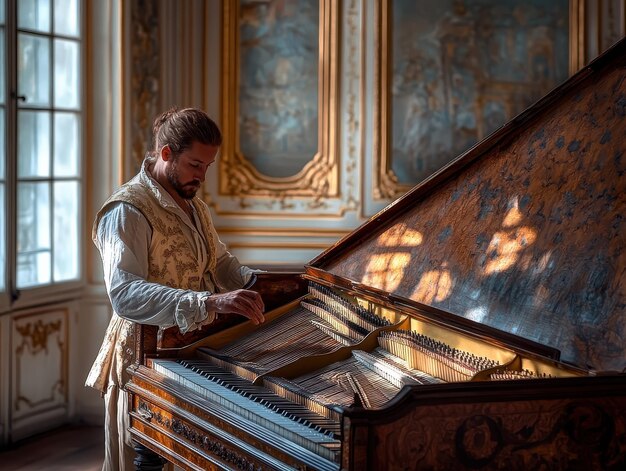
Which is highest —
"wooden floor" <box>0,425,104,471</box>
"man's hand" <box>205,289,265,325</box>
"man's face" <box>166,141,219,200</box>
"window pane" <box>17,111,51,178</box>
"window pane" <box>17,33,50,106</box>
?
"window pane" <box>17,33,50,106</box>

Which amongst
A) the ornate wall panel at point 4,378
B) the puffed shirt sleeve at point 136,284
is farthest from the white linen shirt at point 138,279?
the ornate wall panel at point 4,378

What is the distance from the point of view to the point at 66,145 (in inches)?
257

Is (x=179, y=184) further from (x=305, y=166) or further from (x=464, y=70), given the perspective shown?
(x=464, y=70)

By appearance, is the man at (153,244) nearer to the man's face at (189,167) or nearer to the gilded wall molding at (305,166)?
the man's face at (189,167)

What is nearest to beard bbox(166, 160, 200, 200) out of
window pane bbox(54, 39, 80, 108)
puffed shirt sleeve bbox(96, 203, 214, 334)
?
puffed shirt sleeve bbox(96, 203, 214, 334)

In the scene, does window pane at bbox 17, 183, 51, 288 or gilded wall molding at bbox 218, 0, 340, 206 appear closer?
window pane at bbox 17, 183, 51, 288

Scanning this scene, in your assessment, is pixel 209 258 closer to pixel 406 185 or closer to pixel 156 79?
pixel 156 79

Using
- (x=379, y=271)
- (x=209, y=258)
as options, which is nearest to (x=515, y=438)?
(x=379, y=271)

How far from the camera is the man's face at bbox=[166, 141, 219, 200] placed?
364 centimetres

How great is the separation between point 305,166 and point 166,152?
3899 millimetres

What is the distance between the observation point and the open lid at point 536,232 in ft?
8.45

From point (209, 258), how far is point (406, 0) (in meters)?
4.09

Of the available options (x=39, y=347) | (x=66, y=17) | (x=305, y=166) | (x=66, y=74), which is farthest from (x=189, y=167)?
(x=305, y=166)

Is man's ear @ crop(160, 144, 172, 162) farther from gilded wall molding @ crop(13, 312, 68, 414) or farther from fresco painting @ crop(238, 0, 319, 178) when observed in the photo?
fresco painting @ crop(238, 0, 319, 178)
